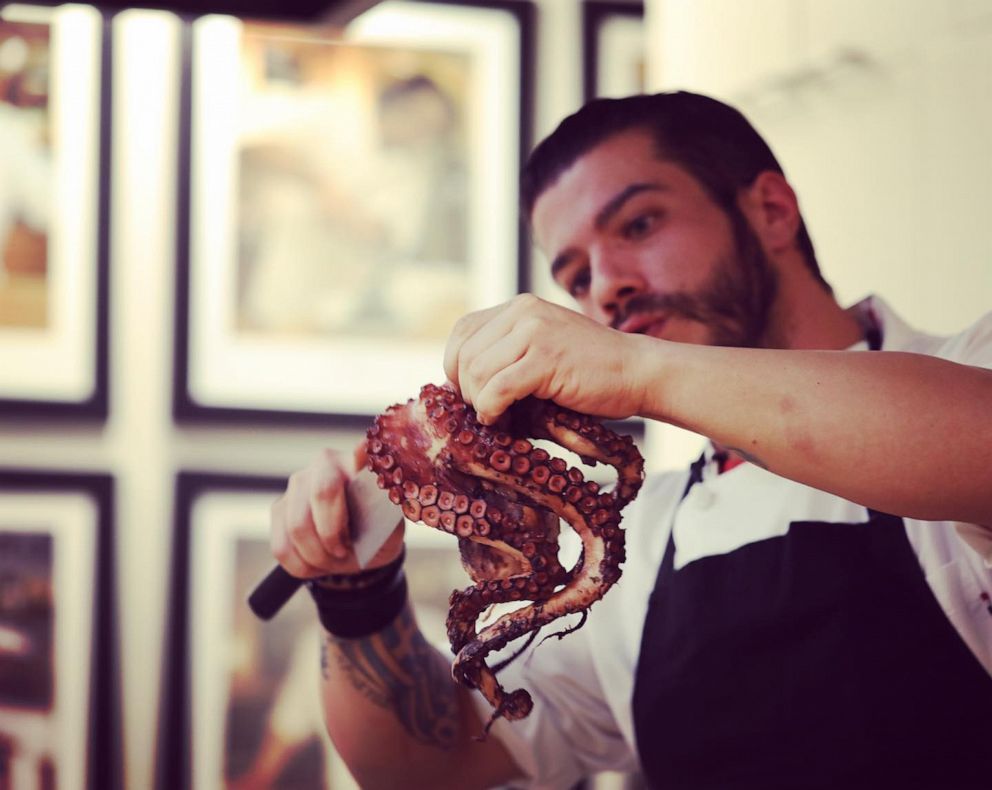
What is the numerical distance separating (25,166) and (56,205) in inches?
4.1

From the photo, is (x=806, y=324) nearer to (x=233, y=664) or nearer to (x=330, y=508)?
(x=330, y=508)

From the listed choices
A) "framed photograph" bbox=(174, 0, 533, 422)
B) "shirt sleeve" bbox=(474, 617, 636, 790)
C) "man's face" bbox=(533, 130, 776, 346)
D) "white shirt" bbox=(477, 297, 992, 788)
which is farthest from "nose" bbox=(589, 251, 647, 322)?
"framed photograph" bbox=(174, 0, 533, 422)

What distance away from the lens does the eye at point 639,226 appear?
4.79 ft

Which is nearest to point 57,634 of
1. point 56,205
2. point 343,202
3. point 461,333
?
point 56,205

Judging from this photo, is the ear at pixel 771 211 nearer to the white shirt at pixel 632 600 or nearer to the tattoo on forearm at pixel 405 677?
the white shirt at pixel 632 600

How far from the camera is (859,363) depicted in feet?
3.07

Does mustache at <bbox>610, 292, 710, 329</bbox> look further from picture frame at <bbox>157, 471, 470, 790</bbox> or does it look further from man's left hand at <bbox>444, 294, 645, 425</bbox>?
picture frame at <bbox>157, 471, 470, 790</bbox>

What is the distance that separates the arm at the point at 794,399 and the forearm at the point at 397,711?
0.67 metres

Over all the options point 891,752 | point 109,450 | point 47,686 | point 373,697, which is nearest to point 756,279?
point 891,752

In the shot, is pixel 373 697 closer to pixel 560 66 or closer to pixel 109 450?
pixel 109 450

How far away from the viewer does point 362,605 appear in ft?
4.87

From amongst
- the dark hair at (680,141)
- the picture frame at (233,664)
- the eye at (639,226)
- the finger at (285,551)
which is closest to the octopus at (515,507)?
the finger at (285,551)

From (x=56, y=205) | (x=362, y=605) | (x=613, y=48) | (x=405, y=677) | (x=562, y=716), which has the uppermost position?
(x=613, y=48)

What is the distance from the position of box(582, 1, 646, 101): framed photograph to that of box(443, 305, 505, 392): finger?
6.34 ft
